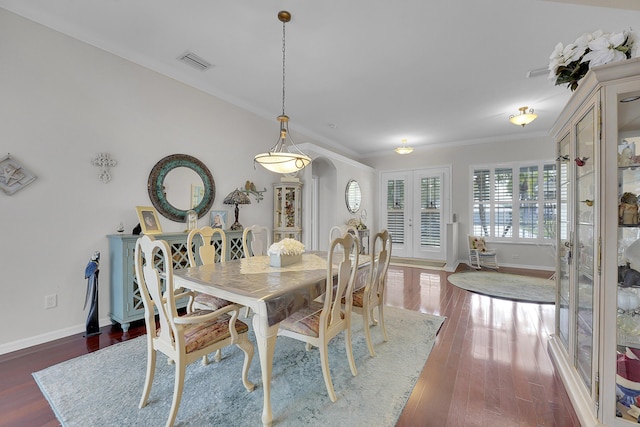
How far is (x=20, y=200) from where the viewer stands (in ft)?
7.54

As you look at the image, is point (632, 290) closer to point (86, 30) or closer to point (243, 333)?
point (243, 333)

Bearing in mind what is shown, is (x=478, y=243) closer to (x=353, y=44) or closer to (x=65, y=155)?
(x=353, y=44)

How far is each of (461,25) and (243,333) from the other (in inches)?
127

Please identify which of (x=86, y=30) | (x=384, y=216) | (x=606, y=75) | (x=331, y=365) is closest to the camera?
(x=606, y=75)

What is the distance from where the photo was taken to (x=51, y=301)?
8.06 feet

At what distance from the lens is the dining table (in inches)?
60.0

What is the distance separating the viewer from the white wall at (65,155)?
2.27m

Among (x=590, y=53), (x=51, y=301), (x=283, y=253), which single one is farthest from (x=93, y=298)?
(x=590, y=53)

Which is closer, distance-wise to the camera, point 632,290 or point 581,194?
point 632,290

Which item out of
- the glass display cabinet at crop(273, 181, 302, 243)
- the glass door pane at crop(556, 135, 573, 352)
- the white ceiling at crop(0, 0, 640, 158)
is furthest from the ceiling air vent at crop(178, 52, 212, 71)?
the glass door pane at crop(556, 135, 573, 352)

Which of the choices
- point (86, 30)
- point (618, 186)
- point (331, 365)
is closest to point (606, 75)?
point (618, 186)

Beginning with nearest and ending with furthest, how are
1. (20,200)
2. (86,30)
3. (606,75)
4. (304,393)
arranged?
(606,75), (304,393), (20,200), (86,30)

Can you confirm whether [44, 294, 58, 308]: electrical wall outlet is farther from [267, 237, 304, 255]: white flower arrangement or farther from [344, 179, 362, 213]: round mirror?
[344, 179, 362, 213]: round mirror

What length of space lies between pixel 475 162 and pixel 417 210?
1.75 m
